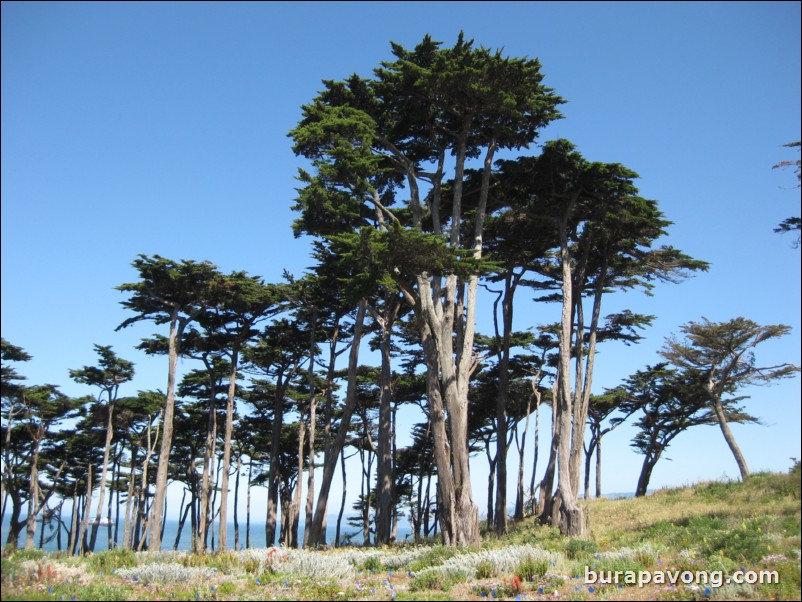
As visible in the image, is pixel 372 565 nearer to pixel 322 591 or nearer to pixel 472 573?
pixel 472 573

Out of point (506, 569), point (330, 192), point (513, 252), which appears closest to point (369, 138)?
point (330, 192)

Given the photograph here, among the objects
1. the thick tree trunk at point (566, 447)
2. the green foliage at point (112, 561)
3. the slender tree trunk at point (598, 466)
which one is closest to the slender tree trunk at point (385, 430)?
the thick tree trunk at point (566, 447)

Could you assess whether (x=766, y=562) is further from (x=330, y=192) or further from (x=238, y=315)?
(x=238, y=315)

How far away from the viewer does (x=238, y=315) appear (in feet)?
90.9

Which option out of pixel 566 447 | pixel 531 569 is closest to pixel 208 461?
pixel 566 447

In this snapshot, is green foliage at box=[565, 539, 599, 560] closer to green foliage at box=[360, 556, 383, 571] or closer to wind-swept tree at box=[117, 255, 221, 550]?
green foliage at box=[360, 556, 383, 571]

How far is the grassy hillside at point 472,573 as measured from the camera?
26.4 feet

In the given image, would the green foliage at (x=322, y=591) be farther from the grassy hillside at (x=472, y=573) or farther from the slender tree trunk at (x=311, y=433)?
the slender tree trunk at (x=311, y=433)

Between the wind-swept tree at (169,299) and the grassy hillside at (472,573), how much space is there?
39.8ft

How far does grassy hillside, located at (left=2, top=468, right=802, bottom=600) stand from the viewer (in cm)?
805

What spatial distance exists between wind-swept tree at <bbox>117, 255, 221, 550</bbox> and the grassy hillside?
12.1 m

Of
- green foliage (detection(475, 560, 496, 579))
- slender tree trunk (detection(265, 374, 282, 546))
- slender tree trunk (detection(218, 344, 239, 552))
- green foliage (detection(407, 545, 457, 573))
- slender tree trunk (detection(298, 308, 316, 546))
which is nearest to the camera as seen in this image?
green foliage (detection(475, 560, 496, 579))

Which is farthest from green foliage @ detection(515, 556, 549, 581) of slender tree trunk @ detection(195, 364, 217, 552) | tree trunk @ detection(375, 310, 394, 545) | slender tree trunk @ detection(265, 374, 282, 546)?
slender tree trunk @ detection(195, 364, 217, 552)

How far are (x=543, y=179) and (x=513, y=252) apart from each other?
3803 mm
